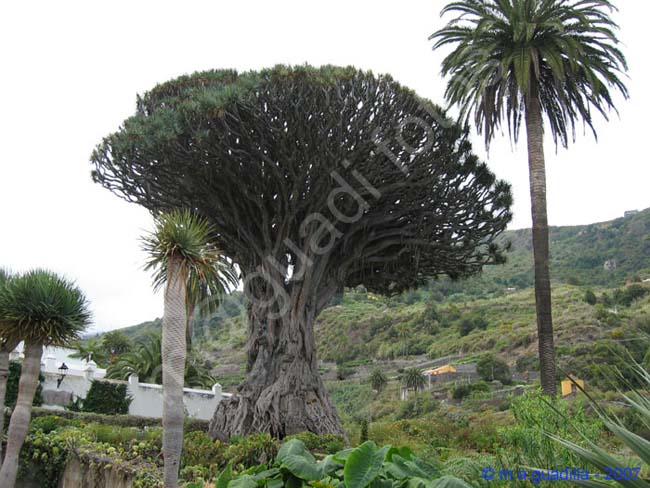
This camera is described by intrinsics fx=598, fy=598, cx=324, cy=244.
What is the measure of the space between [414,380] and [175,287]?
3157 centimetres

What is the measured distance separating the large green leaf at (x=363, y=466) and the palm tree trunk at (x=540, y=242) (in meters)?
10.4

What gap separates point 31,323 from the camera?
31.2 feet

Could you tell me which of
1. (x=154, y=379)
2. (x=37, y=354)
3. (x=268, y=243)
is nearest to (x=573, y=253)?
(x=154, y=379)

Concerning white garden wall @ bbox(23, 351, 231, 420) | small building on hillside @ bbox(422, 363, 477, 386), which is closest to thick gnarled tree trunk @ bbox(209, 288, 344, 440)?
white garden wall @ bbox(23, 351, 231, 420)

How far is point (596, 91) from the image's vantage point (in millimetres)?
15227

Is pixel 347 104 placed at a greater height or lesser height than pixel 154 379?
greater

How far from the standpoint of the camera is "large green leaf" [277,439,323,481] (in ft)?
10.8

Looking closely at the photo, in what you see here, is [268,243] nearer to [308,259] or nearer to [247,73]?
[308,259]

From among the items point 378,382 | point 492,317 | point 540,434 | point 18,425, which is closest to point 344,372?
point 378,382

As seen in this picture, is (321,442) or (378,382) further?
(378,382)

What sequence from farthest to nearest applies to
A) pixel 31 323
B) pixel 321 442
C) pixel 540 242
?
pixel 540 242, pixel 321 442, pixel 31 323

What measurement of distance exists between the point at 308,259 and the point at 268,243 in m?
1.17

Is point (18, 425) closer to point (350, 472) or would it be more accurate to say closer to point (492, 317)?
point (350, 472)

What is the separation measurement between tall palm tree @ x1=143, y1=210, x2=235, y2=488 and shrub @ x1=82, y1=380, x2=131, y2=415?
49.7 feet
